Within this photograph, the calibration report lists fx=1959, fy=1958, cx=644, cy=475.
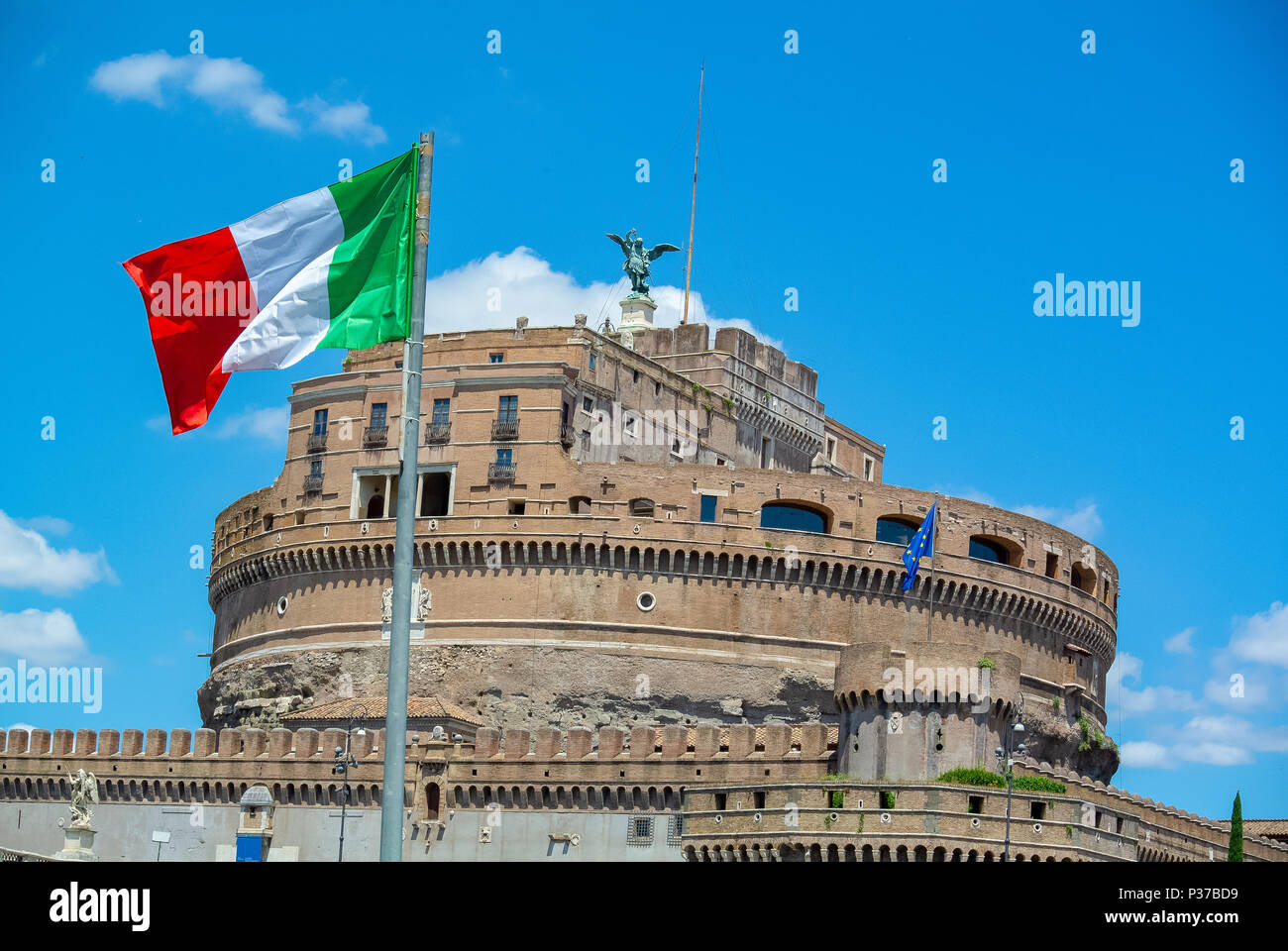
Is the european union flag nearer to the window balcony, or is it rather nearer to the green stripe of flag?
the window balcony

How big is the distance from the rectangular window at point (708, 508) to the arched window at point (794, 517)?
1.98m

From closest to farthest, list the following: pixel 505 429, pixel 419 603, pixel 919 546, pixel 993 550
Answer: pixel 919 546 → pixel 505 429 → pixel 419 603 → pixel 993 550

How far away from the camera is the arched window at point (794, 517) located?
74375mm

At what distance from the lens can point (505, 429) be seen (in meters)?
74.1

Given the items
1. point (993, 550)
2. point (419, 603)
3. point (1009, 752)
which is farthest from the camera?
point (993, 550)

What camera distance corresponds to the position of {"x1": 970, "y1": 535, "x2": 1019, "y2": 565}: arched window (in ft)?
255

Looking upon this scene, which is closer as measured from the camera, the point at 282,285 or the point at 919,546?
the point at 282,285

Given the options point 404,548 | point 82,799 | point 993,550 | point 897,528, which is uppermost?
point 897,528

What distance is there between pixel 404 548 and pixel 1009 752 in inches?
1518

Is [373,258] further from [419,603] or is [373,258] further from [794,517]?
[794,517]

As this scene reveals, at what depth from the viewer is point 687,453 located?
82.0 meters

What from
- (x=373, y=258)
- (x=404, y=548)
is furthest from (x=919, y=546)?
(x=404, y=548)

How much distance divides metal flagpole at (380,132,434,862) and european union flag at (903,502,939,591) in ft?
166
